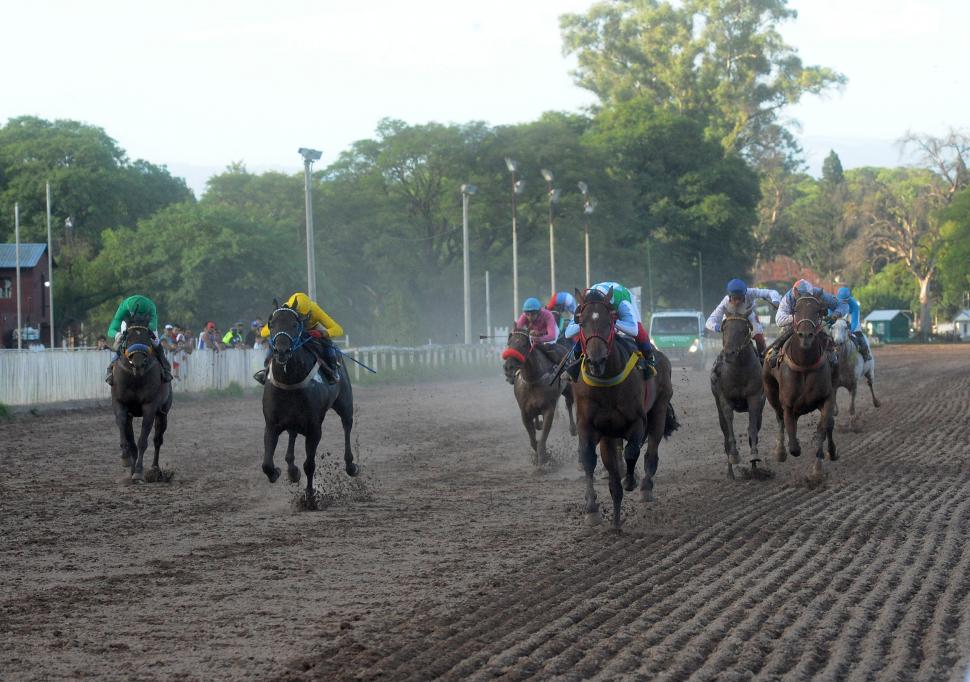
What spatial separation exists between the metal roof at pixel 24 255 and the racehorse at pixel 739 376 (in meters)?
46.4

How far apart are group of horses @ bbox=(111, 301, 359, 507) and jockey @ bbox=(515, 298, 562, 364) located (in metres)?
2.41

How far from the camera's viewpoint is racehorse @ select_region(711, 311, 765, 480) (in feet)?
43.3

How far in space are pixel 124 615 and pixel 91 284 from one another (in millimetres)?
47013

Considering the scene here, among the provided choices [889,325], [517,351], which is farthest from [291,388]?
[889,325]

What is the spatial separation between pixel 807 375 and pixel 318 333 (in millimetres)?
4833

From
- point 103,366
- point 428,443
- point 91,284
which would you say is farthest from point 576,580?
point 91,284

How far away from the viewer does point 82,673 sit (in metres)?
5.85

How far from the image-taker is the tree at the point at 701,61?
230ft

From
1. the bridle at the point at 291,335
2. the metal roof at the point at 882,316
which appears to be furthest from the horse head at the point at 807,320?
the metal roof at the point at 882,316

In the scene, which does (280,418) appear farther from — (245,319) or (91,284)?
(91,284)

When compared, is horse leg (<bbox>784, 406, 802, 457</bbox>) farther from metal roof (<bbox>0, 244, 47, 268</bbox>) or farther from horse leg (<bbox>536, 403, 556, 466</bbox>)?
metal roof (<bbox>0, 244, 47, 268</bbox>)

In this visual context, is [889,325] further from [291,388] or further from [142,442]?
[291,388]

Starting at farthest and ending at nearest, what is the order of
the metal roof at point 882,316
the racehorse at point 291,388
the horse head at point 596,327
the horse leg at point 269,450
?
the metal roof at point 882,316, the horse leg at point 269,450, the racehorse at point 291,388, the horse head at point 596,327

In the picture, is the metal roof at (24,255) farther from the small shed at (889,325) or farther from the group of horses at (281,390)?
the small shed at (889,325)
